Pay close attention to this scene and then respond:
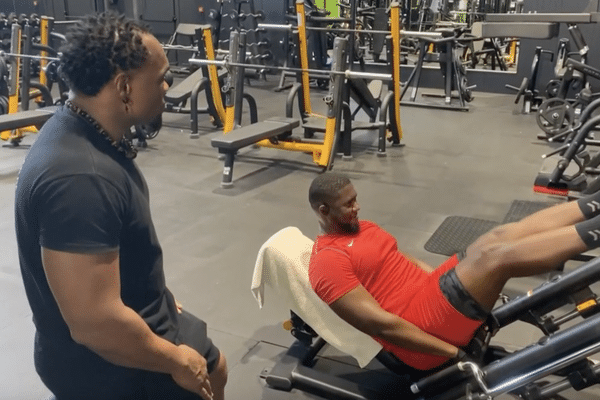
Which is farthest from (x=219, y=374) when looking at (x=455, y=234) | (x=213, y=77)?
(x=213, y=77)

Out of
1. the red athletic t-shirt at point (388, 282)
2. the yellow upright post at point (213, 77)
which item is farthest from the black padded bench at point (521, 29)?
the yellow upright post at point (213, 77)

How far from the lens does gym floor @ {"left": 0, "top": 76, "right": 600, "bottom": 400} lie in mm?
2498

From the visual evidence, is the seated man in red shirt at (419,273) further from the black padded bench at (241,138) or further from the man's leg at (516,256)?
the black padded bench at (241,138)

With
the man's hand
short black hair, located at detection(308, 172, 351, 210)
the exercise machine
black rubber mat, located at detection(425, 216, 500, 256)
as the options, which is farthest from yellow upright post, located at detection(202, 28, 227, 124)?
the man's hand

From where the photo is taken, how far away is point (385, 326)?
6.12 feet

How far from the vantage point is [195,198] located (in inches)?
167

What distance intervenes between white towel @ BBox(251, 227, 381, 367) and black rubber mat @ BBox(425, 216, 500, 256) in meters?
1.34

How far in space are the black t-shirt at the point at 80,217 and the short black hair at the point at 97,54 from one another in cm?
8

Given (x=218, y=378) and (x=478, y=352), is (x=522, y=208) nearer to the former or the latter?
(x=478, y=352)

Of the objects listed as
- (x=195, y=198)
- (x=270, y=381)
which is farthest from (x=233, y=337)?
(x=195, y=198)

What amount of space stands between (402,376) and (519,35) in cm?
252

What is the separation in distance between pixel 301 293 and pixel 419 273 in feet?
1.34

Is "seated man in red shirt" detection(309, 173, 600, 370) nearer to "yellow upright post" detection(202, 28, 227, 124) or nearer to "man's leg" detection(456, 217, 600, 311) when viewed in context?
"man's leg" detection(456, 217, 600, 311)

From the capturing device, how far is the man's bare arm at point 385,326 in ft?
6.07
